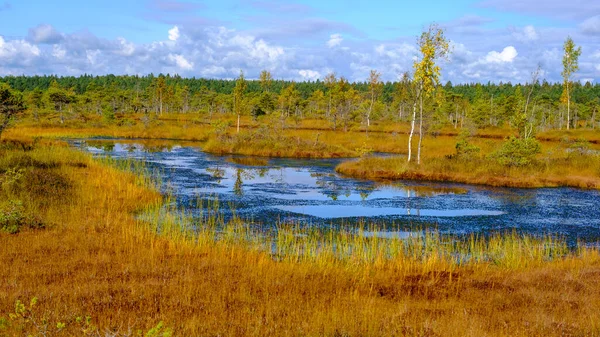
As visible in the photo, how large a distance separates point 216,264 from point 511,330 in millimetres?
6367

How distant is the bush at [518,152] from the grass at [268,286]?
19193mm

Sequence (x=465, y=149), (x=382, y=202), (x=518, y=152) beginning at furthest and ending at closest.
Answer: (x=465, y=149) → (x=518, y=152) → (x=382, y=202)

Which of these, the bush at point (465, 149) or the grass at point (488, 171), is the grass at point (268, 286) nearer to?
the grass at point (488, 171)

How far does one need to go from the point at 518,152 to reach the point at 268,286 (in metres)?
28.4

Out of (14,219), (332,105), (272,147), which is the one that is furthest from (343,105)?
(14,219)

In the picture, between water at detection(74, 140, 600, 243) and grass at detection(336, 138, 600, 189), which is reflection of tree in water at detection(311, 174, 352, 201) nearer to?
water at detection(74, 140, 600, 243)

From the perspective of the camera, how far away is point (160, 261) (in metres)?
12.2

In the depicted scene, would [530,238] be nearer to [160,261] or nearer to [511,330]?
[511,330]

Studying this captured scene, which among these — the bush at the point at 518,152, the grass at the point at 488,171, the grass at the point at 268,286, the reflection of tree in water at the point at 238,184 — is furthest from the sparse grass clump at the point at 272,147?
the grass at the point at 268,286

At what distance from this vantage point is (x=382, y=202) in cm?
2514

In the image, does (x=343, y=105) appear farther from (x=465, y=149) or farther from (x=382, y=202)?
(x=382, y=202)

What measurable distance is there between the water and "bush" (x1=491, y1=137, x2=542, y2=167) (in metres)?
4.39

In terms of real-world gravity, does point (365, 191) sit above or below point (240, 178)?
Answer: below

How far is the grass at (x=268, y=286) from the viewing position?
823 cm
